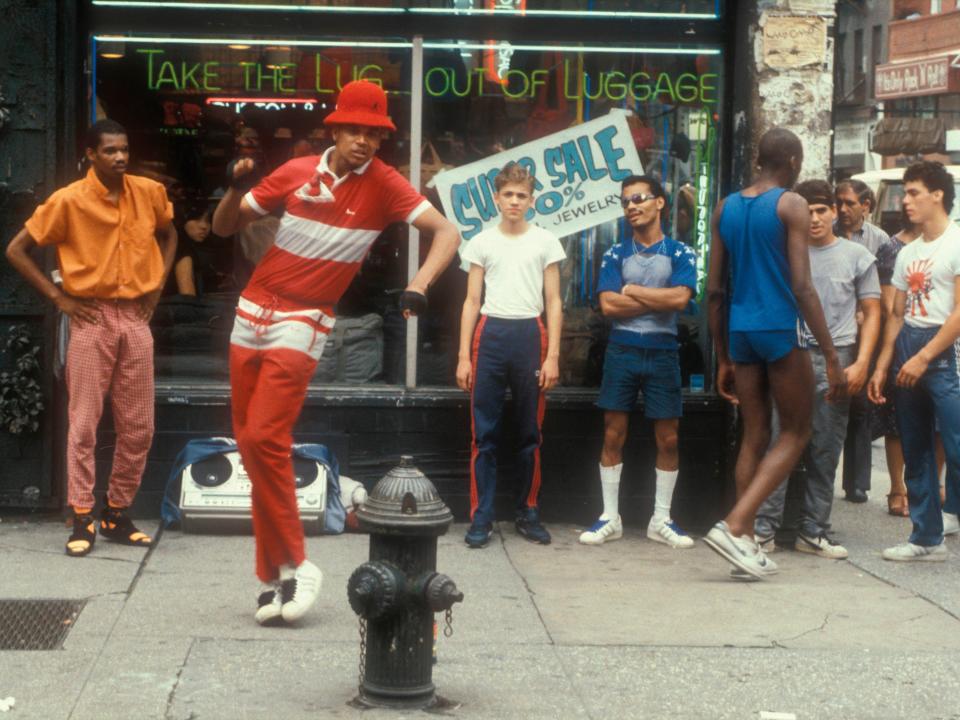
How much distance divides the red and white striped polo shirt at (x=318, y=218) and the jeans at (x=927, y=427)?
3.13m

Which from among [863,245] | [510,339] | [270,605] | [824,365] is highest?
[863,245]

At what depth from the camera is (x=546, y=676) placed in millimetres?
5609

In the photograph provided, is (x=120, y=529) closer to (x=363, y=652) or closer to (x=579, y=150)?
(x=363, y=652)

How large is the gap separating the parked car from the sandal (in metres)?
12.8

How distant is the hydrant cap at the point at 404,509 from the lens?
5059 mm

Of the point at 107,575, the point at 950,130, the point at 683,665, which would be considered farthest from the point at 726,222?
the point at 950,130

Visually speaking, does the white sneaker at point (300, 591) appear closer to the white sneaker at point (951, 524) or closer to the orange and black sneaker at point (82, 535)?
the orange and black sneaker at point (82, 535)

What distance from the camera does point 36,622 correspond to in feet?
20.6

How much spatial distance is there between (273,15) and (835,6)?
9.66 feet

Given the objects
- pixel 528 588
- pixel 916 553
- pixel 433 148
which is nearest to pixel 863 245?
pixel 916 553

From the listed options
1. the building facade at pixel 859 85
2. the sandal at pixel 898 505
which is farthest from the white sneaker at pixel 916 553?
the building facade at pixel 859 85

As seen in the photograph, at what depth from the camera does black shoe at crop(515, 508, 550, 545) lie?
8227 millimetres

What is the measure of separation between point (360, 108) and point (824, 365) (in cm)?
326

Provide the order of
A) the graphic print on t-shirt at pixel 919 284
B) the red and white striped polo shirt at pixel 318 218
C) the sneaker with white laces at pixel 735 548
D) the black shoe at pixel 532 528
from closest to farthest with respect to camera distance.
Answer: the red and white striped polo shirt at pixel 318 218 → the sneaker with white laces at pixel 735 548 → the graphic print on t-shirt at pixel 919 284 → the black shoe at pixel 532 528
